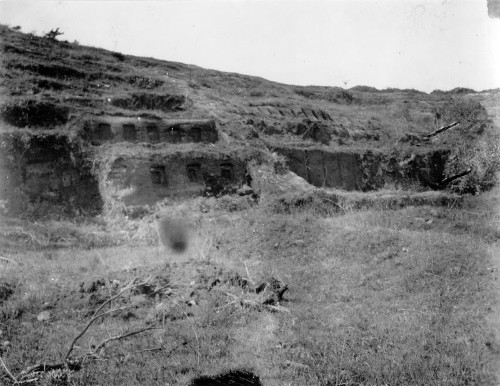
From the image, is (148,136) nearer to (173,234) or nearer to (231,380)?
(173,234)

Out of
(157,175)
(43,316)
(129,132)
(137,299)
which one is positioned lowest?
(43,316)

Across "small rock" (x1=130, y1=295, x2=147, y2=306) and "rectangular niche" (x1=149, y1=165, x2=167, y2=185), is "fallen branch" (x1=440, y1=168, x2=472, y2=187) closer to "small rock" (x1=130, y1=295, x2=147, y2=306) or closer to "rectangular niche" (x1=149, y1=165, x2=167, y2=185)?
"rectangular niche" (x1=149, y1=165, x2=167, y2=185)

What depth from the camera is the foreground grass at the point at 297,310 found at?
7.30m

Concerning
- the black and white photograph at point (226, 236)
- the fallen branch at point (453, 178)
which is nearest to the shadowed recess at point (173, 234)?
the black and white photograph at point (226, 236)

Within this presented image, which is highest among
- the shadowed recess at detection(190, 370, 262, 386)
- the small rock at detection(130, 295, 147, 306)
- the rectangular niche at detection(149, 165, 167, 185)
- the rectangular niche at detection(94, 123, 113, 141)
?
the rectangular niche at detection(94, 123, 113, 141)

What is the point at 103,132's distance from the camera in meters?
23.7

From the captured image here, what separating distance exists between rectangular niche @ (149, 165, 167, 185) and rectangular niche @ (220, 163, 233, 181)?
2.84 m

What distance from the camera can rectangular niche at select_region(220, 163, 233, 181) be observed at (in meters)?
23.2

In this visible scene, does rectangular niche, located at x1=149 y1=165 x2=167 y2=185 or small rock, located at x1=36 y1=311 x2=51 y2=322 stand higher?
rectangular niche, located at x1=149 y1=165 x2=167 y2=185

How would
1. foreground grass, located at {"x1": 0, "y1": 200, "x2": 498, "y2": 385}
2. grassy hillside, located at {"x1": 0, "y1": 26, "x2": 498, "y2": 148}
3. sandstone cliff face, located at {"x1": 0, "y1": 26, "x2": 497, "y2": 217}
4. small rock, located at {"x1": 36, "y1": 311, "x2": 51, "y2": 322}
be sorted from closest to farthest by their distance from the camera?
foreground grass, located at {"x1": 0, "y1": 200, "x2": 498, "y2": 385}, small rock, located at {"x1": 36, "y1": 311, "x2": 51, "y2": 322}, sandstone cliff face, located at {"x1": 0, "y1": 26, "x2": 497, "y2": 217}, grassy hillside, located at {"x1": 0, "y1": 26, "x2": 498, "y2": 148}

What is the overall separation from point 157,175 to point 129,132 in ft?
13.0

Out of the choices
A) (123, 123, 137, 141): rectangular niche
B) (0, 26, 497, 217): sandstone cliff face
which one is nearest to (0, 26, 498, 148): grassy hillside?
(0, 26, 497, 217): sandstone cliff face

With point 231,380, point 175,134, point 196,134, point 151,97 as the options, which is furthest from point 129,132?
point 231,380

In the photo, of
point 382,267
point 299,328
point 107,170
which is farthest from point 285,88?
point 299,328
